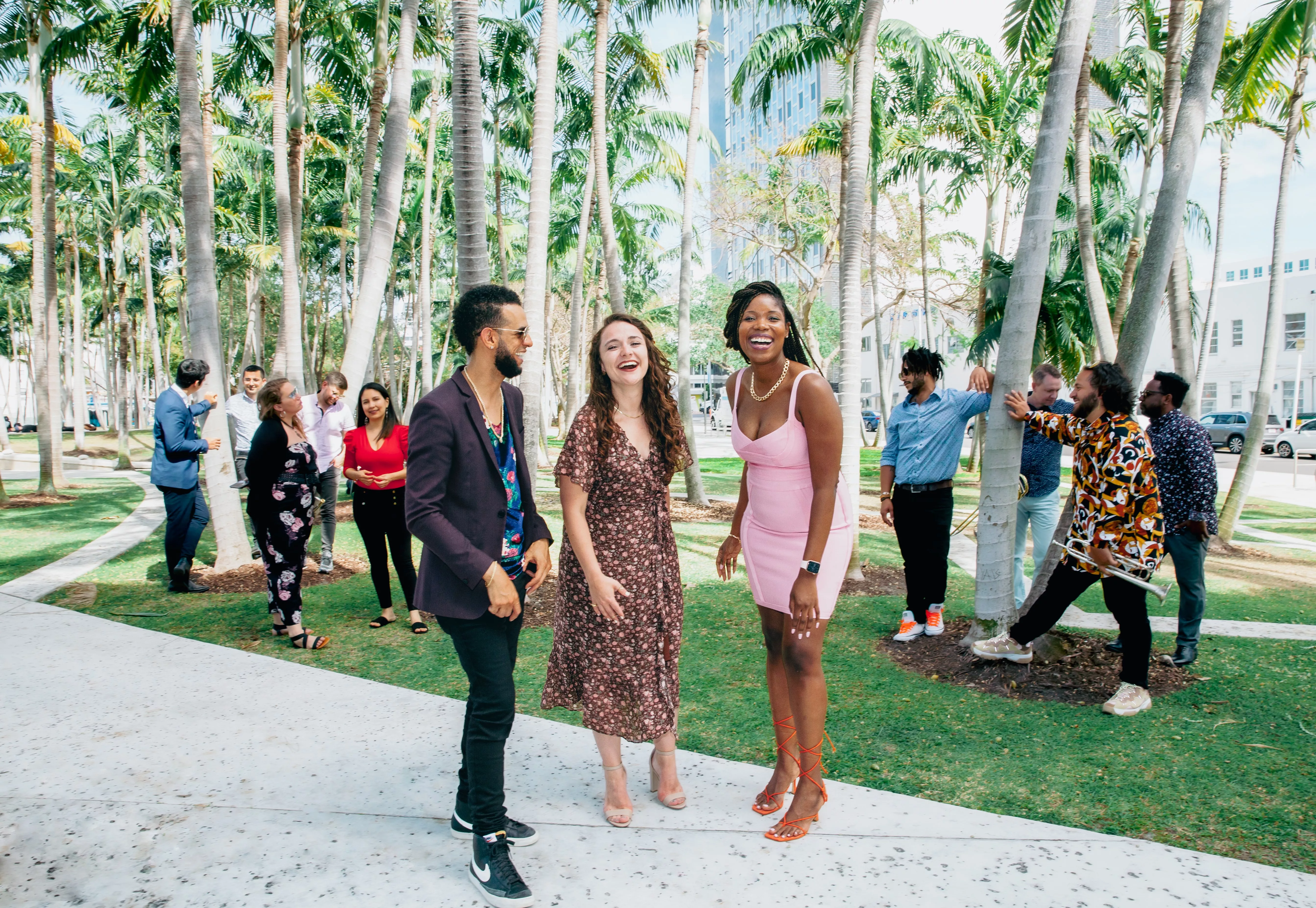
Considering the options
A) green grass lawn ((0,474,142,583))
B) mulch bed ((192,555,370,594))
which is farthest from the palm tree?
green grass lawn ((0,474,142,583))

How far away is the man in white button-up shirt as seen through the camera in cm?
777

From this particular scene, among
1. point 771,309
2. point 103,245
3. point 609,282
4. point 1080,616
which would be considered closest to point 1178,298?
point 1080,616

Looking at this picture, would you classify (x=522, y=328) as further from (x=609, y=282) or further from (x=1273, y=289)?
(x=1273, y=289)

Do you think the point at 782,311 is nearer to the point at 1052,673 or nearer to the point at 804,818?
the point at 804,818

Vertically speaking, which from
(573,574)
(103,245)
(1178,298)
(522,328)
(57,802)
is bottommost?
(57,802)

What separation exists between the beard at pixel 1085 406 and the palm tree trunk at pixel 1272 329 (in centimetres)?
719

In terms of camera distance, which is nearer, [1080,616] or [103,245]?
[1080,616]

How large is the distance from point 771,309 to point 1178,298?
29.4ft

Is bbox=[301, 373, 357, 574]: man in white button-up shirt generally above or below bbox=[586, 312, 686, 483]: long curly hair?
below

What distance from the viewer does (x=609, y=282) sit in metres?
11.9

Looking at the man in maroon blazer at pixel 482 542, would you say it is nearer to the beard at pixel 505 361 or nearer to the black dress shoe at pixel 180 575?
the beard at pixel 505 361

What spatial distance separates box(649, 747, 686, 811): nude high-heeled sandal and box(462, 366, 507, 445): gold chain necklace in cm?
139

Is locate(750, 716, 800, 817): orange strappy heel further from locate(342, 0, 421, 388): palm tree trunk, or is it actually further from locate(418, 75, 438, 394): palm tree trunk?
locate(418, 75, 438, 394): palm tree trunk

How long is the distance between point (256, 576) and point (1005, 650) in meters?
6.67
